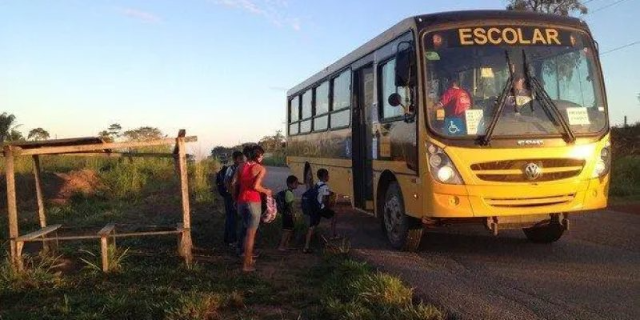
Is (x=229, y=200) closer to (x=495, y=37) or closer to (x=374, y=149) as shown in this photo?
(x=374, y=149)

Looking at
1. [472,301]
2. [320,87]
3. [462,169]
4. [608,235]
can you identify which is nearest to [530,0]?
[320,87]

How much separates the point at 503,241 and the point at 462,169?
2.27m

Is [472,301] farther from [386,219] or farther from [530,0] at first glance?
[530,0]

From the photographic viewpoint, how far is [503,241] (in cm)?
889

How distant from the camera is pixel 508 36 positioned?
302 inches

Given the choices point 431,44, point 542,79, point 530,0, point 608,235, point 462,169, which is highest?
point 530,0

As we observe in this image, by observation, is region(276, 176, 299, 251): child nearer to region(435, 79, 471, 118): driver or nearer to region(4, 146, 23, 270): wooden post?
region(435, 79, 471, 118): driver

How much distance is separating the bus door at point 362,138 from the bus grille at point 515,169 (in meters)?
2.87

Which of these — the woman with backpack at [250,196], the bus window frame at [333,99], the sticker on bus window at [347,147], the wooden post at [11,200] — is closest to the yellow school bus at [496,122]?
the woman with backpack at [250,196]

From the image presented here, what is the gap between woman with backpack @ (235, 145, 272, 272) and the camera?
25.6ft

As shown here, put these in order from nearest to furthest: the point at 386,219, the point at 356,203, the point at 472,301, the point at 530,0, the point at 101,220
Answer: the point at 472,301, the point at 386,219, the point at 356,203, the point at 101,220, the point at 530,0

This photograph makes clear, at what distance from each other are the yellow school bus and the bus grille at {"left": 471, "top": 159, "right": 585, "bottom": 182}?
0.01 metres

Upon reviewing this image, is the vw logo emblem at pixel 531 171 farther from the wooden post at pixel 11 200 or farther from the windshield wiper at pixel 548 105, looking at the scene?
the wooden post at pixel 11 200

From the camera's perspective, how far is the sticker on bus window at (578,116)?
24.7 ft
